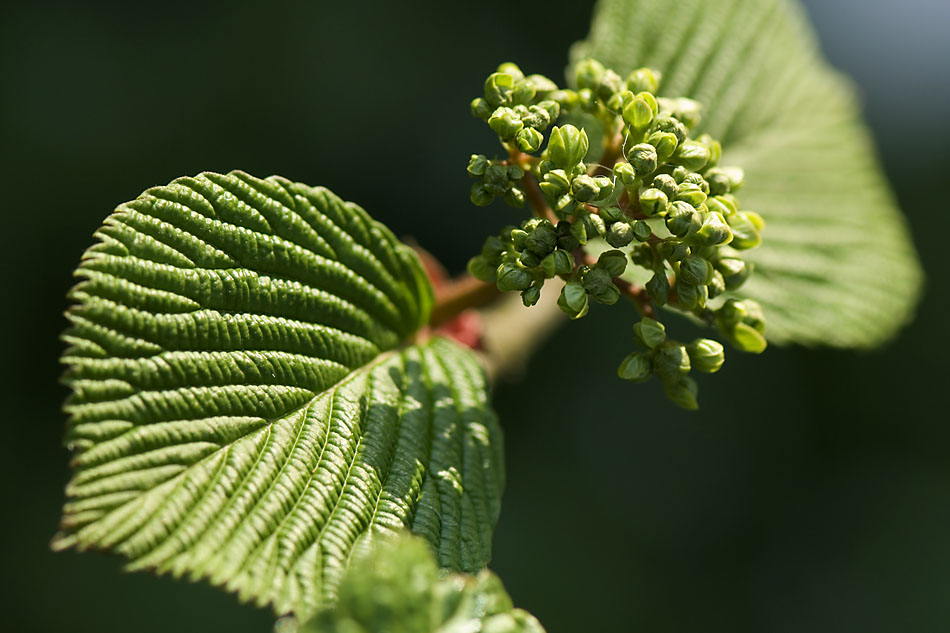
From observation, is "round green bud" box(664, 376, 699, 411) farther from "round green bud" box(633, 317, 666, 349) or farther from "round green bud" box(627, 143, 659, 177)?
"round green bud" box(627, 143, 659, 177)

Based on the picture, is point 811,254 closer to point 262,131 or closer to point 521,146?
point 521,146

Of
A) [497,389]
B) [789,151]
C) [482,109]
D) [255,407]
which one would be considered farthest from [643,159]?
[497,389]

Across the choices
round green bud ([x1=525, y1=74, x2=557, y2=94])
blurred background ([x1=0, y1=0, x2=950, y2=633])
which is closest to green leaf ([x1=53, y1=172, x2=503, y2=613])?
round green bud ([x1=525, y1=74, x2=557, y2=94])

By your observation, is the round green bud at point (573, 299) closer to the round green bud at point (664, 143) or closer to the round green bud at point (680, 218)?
the round green bud at point (680, 218)

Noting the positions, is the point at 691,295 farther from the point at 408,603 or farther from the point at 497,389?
the point at 497,389

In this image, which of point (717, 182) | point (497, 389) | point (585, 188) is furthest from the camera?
point (497, 389)

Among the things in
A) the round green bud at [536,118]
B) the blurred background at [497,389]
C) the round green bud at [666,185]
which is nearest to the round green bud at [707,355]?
the round green bud at [666,185]
